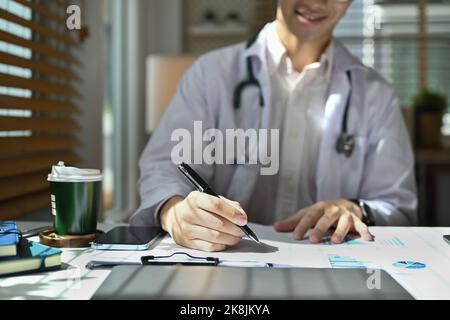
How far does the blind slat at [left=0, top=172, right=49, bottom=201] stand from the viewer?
→ 0.46 m

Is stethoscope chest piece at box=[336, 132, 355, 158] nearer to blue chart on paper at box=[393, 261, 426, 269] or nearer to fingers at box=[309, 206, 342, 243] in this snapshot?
fingers at box=[309, 206, 342, 243]

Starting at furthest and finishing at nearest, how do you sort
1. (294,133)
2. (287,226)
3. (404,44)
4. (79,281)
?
(404,44)
(294,133)
(287,226)
(79,281)

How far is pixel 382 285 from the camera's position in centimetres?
36

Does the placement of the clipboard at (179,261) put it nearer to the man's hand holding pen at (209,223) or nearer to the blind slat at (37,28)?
the man's hand holding pen at (209,223)

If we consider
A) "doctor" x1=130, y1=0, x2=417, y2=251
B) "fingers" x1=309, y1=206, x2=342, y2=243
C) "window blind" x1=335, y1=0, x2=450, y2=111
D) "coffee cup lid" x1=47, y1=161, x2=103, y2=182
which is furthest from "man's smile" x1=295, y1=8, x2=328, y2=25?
"window blind" x1=335, y1=0, x2=450, y2=111

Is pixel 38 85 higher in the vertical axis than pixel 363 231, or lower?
higher

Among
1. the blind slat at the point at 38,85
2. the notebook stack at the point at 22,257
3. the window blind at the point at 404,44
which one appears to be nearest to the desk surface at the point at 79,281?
the notebook stack at the point at 22,257

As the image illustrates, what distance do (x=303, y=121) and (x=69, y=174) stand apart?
14.0 inches

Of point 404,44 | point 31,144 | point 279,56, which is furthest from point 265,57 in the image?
point 404,44

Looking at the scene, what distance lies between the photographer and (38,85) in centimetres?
51

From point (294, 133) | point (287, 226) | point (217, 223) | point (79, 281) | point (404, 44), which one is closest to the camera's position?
point (79, 281)

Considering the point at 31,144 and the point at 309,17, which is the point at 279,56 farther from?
the point at 31,144
